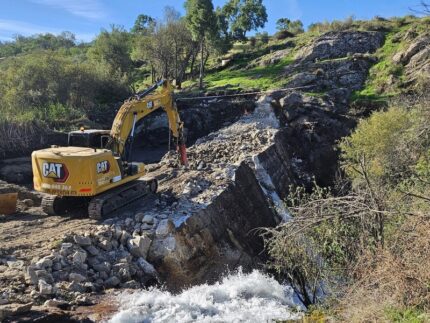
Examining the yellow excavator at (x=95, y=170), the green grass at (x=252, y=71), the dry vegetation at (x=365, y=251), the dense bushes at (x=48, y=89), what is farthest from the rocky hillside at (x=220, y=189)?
the dense bushes at (x=48, y=89)

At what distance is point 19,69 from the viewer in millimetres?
27344

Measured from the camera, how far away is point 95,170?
1241 cm

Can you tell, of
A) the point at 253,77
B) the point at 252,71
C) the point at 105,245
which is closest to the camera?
the point at 105,245

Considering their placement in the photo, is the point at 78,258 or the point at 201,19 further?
the point at 201,19

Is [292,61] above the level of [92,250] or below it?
above

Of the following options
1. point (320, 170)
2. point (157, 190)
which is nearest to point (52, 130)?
point (157, 190)

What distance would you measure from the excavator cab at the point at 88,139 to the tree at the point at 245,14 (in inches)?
1429

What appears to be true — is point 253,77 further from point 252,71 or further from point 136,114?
point 136,114

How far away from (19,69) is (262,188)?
17.3 meters

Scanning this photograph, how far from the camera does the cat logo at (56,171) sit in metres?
12.3

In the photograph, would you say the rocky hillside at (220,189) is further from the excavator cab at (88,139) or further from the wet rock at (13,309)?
the excavator cab at (88,139)

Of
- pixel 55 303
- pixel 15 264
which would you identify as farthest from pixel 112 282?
pixel 15 264

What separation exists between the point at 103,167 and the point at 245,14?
3894 cm

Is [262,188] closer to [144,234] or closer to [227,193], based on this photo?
[227,193]
